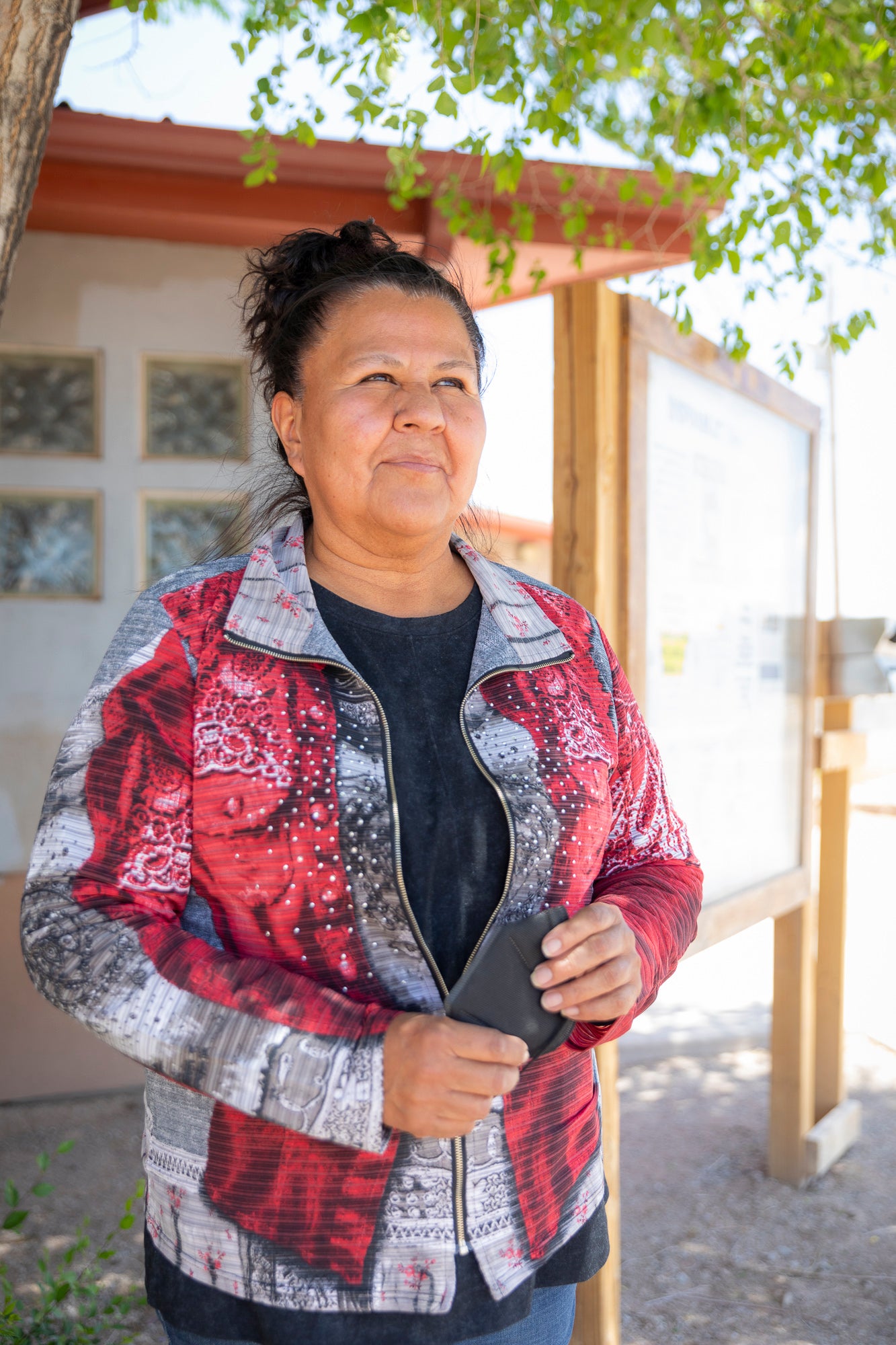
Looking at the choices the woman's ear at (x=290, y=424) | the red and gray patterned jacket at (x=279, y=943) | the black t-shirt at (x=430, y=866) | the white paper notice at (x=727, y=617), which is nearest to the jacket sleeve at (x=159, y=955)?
the red and gray patterned jacket at (x=279, y=943)

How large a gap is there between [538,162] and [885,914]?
6.05 m

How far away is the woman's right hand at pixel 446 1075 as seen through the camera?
1.18 metres

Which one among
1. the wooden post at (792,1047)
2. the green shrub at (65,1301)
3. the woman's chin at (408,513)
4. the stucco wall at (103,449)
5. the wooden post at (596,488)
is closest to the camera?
the woman's chin at (408,513)

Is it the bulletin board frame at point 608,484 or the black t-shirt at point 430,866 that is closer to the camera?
the black t-shirt at point 430,866

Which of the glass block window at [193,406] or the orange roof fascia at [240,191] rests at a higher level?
the orange roof fascia at [240,191]

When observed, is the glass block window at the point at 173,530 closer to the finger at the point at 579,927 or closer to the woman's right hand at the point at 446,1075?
the finger at the point at 579,927

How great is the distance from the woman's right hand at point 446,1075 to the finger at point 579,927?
0.13 m

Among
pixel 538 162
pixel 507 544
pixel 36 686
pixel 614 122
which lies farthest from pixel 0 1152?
pixel 507 544

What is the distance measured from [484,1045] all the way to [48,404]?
13.8 feet

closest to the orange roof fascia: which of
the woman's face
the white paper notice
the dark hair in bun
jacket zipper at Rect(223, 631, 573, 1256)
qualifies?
the white paper notice

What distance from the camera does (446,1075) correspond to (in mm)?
1180

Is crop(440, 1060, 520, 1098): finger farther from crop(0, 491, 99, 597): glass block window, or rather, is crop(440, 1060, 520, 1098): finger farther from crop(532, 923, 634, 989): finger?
crop(0, 491, 99, 597): glass block window

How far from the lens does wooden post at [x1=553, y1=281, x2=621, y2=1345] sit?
7.45 feet

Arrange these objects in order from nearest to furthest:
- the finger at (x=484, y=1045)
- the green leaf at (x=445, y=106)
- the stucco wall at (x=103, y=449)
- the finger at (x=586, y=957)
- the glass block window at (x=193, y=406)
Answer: the finger at (x=484, y=1045) → the finger at (x=586, y=957) → the green leaf at (x=445, y=106) → the stucco wall at (x=103, y=449) → the glass block window at (x=193, y=406)
